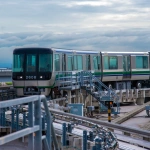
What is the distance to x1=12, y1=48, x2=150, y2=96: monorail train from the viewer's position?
24844 mm

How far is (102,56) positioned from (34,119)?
27.4 m

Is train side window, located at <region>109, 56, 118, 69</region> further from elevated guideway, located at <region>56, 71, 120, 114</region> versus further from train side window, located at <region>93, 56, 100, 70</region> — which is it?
elevated guideway, located at <region>56, 71, 120, 114</region>

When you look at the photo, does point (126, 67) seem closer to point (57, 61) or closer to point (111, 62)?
point (111, 62)

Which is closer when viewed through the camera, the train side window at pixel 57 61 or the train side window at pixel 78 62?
the train side window at pixel 57 61

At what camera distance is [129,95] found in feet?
106

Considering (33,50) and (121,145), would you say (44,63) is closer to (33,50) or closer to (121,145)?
(33,50)

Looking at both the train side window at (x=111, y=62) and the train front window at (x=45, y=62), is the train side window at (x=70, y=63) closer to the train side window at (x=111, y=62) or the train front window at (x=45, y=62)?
the train front window at (x=45, y=62)

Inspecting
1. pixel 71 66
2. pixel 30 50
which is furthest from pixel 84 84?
pixel 30 50

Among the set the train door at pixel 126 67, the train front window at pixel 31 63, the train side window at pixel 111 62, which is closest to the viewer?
the train front window at pixel 31 63

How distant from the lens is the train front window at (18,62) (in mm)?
25391

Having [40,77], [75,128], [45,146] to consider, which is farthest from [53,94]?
[45,146]

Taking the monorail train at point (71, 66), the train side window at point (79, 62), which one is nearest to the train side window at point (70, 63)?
the monorail train at point (71, 66)

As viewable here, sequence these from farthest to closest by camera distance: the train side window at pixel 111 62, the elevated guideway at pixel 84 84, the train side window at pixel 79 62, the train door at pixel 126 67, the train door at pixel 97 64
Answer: the train door at pixel 126 67, the train side window at pixel 111 62, the train door at pixel 97 64, the train side window at pixel 79 62, the elevated guideway at pixel 84 84

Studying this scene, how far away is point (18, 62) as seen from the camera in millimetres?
25625
